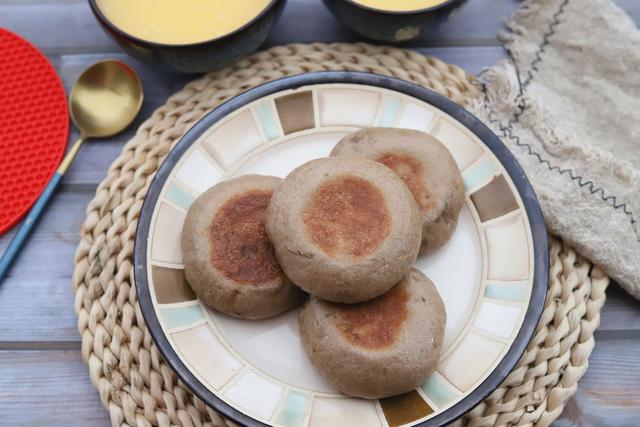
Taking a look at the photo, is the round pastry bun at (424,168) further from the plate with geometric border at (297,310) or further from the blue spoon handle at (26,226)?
the blue spoon handle at (26,226)

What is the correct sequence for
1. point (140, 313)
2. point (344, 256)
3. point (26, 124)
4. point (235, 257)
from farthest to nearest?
1. point (26, 124)
2. point (140, 313)
3. point (235, 257)
4. point (344, 256)

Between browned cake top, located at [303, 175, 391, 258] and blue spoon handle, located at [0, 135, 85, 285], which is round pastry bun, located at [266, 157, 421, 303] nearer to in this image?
browned cake top, located at [303, 175, 391, 258]

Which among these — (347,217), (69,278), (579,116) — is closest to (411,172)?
(347,217)

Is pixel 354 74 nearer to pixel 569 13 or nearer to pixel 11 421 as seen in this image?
pixel 569 13

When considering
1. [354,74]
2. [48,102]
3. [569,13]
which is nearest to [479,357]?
[354,74]

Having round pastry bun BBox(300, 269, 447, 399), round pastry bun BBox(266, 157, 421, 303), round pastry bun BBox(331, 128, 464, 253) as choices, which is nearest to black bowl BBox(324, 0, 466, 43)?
round pastry bun BBox(331, 128, 464, 253)

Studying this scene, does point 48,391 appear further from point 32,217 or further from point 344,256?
point 344,256
